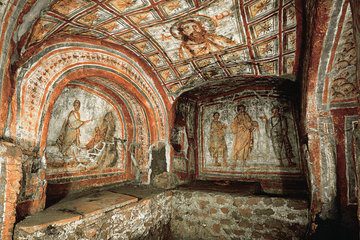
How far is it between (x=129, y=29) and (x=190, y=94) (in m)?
2.67

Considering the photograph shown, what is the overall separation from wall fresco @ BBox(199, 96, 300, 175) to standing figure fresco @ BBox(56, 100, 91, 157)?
10.8ft

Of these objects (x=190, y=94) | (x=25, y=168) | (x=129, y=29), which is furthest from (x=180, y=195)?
(x=129, y=29)

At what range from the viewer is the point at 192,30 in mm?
3477

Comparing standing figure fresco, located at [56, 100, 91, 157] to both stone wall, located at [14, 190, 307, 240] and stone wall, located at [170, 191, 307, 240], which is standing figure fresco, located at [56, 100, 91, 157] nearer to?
stone wall, located at [14, 190, 307, 240]

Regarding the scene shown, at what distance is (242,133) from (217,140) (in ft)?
2.28

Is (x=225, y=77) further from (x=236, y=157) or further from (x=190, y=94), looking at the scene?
(x=236, y=157)

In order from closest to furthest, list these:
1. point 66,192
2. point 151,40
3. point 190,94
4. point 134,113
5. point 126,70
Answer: point 151,40
point 66,192
point 126,70
point 134,113
point 190,94

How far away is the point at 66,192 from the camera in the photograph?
13.3ft

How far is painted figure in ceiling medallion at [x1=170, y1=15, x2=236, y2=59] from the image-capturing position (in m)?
3.29

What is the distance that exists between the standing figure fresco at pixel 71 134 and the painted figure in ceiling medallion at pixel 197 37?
229cm

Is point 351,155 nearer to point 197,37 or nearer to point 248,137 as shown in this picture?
point 248,137

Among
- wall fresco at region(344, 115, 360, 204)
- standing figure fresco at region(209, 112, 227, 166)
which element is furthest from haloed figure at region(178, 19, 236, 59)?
standing figure fresco at region(209, 112, 227, 166)

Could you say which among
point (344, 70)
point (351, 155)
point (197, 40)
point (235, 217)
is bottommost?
point (235, 217)

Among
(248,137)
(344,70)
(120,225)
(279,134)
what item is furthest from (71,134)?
(279,134)
